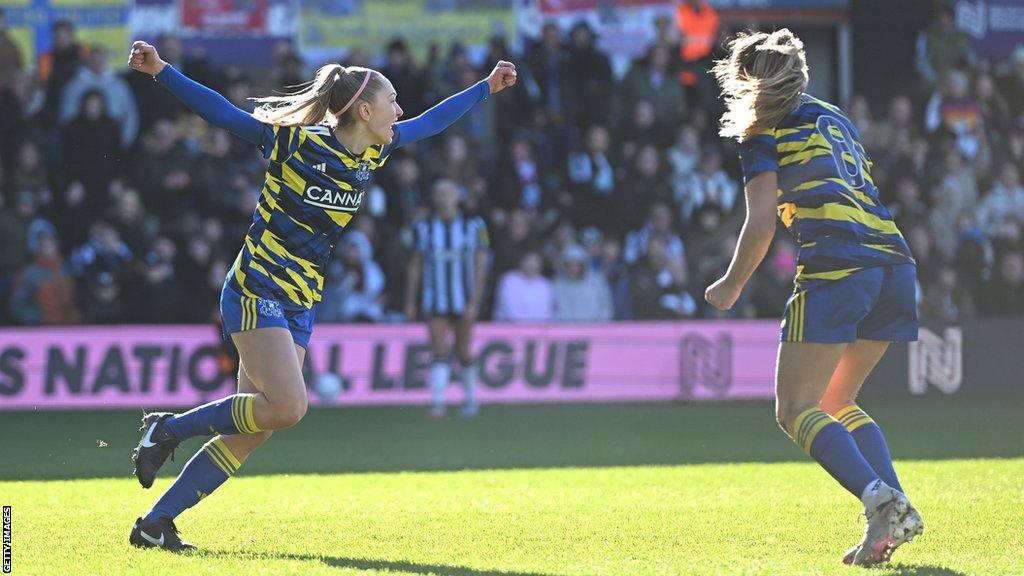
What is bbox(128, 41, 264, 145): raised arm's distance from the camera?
5898mm

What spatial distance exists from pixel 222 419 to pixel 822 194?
257cm

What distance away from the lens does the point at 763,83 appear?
5.67 m

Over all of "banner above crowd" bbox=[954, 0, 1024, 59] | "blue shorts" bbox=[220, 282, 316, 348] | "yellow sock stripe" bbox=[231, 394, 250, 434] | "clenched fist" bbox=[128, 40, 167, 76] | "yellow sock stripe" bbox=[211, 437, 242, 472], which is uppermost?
"banner above crowd" bbox=[954, 0, 1024, 59]

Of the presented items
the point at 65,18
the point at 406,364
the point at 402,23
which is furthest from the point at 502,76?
the point at 65,18

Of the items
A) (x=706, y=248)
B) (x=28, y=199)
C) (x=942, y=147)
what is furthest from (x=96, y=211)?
(x=942, y=147)

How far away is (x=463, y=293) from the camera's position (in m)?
12.8

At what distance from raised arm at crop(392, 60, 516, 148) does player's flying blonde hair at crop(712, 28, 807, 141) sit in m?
1.10

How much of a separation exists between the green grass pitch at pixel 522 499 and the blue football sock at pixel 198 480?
0.68ft

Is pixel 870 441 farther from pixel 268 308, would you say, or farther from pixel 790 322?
pixel 268 308

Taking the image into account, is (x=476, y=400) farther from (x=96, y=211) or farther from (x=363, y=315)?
(x=96, y=211)

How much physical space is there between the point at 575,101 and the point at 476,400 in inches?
174

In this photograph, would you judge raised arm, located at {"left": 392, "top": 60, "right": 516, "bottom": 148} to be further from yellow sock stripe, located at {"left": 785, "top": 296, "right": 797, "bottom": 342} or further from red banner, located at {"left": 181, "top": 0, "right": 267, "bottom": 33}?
red banner, located at {"left": 181, "top": 0, "right": 267, "bottom": 33}

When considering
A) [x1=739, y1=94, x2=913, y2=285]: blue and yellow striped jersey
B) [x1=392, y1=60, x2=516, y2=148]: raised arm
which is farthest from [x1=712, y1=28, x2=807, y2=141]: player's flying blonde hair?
[x1=392, y1=60, x2=516, y2=148]: raised arm

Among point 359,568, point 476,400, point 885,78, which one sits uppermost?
point 885,78
